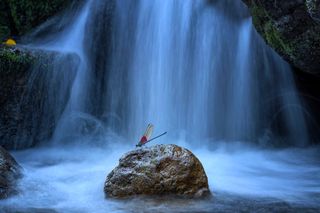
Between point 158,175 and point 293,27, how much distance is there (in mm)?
3617

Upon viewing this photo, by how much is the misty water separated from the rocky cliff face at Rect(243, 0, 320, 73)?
212 centimetres

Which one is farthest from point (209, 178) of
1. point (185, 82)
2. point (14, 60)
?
point (14, 60)

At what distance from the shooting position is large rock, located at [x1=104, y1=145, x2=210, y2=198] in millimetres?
5426

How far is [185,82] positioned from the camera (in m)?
10.8

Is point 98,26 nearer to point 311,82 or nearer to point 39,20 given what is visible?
point 39,20

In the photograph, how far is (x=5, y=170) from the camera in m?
6.08

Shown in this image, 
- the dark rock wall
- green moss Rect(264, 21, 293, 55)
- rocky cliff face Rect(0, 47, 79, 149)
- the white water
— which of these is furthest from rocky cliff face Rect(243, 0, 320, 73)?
the dark rock wall

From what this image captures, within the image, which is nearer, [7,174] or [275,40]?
[7,174]

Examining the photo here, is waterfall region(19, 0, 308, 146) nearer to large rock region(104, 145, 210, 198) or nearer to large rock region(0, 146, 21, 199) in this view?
large rock region(0, 146, 21, 199)

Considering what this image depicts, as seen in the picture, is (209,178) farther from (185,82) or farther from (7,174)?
(185,82)

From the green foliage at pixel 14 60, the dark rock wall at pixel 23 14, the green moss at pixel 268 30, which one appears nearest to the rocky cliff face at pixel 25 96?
the green foliage at pixel 14 60

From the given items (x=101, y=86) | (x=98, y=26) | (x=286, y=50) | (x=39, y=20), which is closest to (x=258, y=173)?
(x=286, y=50)

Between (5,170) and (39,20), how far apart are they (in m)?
7.19

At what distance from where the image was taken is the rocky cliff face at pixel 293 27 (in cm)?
704
